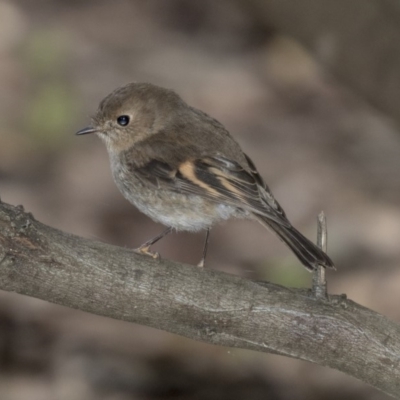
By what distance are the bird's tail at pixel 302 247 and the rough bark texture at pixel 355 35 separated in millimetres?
1238

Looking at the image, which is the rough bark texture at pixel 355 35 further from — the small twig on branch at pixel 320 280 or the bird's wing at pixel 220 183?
the small twig on branch at pixel 320 280

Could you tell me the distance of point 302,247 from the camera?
3.31 metres

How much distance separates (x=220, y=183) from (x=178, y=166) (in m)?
0.18

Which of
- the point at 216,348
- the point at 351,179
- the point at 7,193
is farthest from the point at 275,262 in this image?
the point at 7,193

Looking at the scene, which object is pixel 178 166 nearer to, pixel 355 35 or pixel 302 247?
pixel 302 247

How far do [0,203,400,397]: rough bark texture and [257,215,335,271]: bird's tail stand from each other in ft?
0.44

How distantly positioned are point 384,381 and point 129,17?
6356 millimetres

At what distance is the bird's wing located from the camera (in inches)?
140

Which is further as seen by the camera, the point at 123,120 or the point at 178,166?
the point at 123,120

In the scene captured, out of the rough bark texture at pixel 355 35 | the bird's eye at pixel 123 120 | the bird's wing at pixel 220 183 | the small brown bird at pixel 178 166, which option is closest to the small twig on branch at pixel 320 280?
the small brown bird at pixel 178 166

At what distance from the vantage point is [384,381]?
311cm

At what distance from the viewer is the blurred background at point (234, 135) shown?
5.13 metres

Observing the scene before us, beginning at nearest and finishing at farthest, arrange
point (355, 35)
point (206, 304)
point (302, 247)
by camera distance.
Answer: point (206, 304) < point (302, 247) < point (355, 35)

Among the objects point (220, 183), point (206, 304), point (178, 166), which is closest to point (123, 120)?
point (178, 166)
